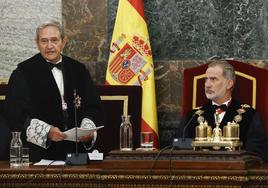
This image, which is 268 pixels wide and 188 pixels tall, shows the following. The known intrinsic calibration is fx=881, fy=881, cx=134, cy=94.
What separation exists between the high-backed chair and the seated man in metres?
0.20

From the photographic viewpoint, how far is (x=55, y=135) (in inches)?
263

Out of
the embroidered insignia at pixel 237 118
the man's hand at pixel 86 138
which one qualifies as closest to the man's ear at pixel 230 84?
the embroidered insignia at pixel 237 118

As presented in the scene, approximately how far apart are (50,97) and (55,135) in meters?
0.65

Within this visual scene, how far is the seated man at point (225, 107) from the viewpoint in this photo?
7.43 m

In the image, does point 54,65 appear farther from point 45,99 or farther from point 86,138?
point 86,138

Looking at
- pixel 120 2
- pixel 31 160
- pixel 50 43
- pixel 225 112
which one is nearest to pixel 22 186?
pixel 31 160

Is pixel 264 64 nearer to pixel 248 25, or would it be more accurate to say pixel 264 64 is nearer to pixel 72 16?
pixel 248 25

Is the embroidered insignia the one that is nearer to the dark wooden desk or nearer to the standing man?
the standing man

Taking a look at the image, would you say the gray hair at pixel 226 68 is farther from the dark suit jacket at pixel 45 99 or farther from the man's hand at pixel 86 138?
the man's hand at pixel 86 138

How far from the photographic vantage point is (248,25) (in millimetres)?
8555

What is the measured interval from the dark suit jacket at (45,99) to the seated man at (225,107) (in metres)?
0.90

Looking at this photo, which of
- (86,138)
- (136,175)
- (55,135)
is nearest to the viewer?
(136,175)

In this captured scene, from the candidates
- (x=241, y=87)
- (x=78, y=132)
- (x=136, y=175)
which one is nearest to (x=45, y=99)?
(x=78, y=132)

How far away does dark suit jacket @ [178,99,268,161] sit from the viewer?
7255mm
